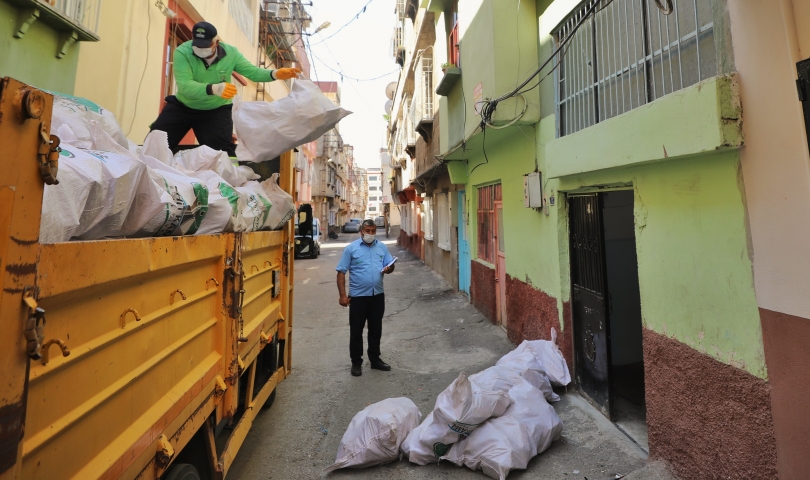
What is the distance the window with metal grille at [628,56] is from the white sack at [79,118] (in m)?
3.22

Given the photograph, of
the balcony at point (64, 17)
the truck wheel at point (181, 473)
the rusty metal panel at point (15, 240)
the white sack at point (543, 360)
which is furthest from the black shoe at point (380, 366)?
the balcony at point (64, 17)

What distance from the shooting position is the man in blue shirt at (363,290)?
4.96 meters

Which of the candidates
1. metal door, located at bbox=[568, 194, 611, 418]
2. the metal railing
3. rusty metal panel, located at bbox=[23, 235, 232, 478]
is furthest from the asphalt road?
the metal railing

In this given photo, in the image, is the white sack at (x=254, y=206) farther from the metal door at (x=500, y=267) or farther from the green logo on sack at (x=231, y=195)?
the metal door at (x=500, y=267)

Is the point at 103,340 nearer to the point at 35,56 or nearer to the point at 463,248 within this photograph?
the point at 35,56

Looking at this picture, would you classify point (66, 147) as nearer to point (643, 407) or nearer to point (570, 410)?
point (570, 410)

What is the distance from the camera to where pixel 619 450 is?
10.4ft

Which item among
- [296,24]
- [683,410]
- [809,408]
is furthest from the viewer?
[296,24]

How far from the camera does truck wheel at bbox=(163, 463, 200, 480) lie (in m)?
1.80

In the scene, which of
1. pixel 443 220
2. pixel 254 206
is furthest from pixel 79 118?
pixel 443 220

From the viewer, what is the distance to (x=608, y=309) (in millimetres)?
3699

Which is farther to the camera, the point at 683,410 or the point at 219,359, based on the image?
the point at 683,410

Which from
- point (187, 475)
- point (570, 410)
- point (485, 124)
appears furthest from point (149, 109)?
point (570, 410)

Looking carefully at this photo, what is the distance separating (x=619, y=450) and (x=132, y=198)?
3.56 meters
